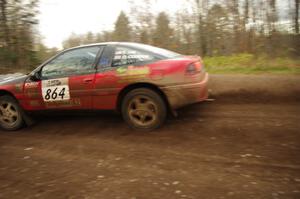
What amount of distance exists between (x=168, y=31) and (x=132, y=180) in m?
11.1

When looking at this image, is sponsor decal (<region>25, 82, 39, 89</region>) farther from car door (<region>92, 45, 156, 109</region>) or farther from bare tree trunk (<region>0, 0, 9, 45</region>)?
bare tree trunk (<region>0, 0, 9, 45</region>)

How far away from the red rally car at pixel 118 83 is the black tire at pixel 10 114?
0.49ft

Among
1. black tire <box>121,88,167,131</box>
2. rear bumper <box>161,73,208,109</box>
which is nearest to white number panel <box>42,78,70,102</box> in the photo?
black tire <box>121,88,167,131</box>

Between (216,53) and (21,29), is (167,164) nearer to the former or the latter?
(216,53)

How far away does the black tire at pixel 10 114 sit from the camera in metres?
6.39

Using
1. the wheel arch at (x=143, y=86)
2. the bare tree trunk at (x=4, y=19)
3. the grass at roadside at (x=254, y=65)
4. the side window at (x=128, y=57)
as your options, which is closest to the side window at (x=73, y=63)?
the side window at (x=128, y=57)

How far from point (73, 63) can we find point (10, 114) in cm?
174

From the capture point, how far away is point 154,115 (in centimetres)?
553

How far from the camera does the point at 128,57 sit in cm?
564

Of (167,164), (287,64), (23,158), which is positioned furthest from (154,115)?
(287,64)

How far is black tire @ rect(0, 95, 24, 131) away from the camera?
6.39 meters

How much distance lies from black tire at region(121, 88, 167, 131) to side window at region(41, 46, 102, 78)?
0.90 m

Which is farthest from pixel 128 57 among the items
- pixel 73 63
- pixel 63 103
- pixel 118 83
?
pixel 63 103

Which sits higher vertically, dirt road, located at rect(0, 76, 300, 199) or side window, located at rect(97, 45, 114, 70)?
side window, located at rect(97, 45, 114, 70)
